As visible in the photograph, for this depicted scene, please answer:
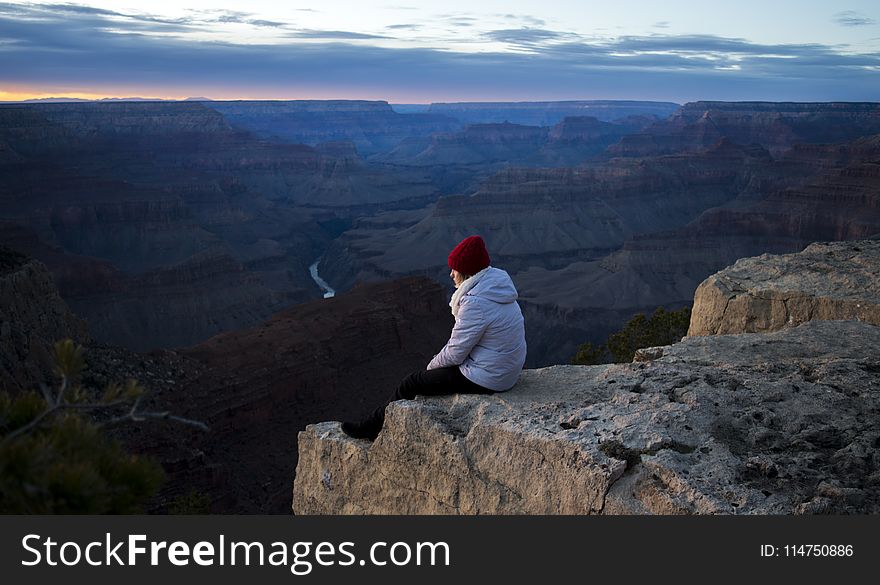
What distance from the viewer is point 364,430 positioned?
8.55 m

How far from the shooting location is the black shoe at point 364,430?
8453 millimetres

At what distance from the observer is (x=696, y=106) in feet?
599

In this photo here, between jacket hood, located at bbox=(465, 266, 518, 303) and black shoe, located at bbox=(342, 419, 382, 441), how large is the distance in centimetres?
197

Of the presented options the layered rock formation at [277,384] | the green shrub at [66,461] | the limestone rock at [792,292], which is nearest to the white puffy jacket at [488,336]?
the green shrub at [66,461]

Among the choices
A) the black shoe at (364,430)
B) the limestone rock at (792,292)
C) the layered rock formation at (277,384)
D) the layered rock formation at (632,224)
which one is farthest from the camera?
the layered rock formation at (632,224)

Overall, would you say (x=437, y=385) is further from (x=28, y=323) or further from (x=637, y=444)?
(x=28, y=323)

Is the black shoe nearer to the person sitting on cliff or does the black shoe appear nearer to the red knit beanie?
the person sitting on cliff

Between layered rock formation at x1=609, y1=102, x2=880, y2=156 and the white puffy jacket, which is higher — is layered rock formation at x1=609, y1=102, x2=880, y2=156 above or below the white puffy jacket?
above

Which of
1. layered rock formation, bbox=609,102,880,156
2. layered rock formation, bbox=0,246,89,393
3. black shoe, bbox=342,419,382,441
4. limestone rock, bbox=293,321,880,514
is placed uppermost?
layered rock formation, bbox=609,102,880,156

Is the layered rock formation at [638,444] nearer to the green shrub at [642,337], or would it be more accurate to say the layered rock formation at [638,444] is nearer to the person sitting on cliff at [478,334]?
the person sitting on cliff at [478,334]

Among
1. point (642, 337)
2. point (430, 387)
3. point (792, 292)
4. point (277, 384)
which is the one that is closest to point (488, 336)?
point (430, 387)

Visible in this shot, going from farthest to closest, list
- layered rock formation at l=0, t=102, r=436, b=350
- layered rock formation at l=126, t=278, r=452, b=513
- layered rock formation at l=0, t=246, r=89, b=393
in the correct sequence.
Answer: layered rock formation at l=0, t=102, r=436, b=350
layered rock formation at l=126, t=278, r=452, b=513
layered rock formation at l=0, t=246, r=89, b=393

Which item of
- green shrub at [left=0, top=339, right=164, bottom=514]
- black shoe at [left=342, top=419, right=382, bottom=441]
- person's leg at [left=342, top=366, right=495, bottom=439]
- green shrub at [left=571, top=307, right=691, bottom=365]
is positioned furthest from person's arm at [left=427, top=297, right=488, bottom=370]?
green shrub at [left=571, top=307, right=691, bottom=365]

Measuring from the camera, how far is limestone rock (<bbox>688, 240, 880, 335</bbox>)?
463 inches
